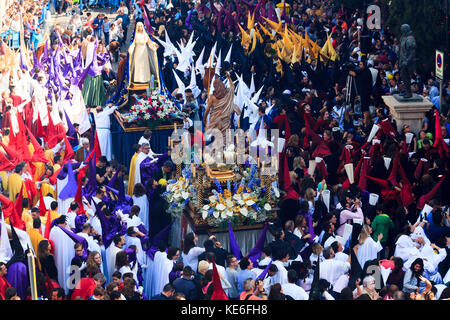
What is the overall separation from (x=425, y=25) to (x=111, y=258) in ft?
46.0

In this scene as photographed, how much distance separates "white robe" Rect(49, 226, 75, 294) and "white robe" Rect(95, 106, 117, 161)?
603cm

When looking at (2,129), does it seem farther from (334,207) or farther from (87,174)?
(334,207)

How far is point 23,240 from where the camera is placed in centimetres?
1700

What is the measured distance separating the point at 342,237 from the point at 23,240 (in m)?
5.45

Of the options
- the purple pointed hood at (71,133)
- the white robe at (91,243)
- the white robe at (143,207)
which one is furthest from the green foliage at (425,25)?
the white robe at (91,243)

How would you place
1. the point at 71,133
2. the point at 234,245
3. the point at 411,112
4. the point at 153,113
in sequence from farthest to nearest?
the point at 411,112 < the point at 153,113 < the point at 71,133 < the point at 234,245

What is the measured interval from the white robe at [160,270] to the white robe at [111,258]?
665mm

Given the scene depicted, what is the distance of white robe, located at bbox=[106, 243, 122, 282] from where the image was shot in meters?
16.9

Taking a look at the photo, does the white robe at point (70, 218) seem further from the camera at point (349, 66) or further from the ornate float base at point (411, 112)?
the camera at point (349, 66)

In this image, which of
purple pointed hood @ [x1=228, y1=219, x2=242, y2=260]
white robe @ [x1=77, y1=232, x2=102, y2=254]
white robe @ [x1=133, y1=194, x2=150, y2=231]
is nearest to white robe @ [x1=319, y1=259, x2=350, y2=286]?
purple pointed hood @ [x1=228, y1=219, x2=242, y2=260]

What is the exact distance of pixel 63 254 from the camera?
17.2 meters

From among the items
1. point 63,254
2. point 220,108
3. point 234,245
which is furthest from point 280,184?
point 63,254

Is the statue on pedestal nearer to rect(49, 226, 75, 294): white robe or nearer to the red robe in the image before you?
rect(49, 226, 75, 294): white robe

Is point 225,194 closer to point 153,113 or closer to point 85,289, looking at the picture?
point 85,289
